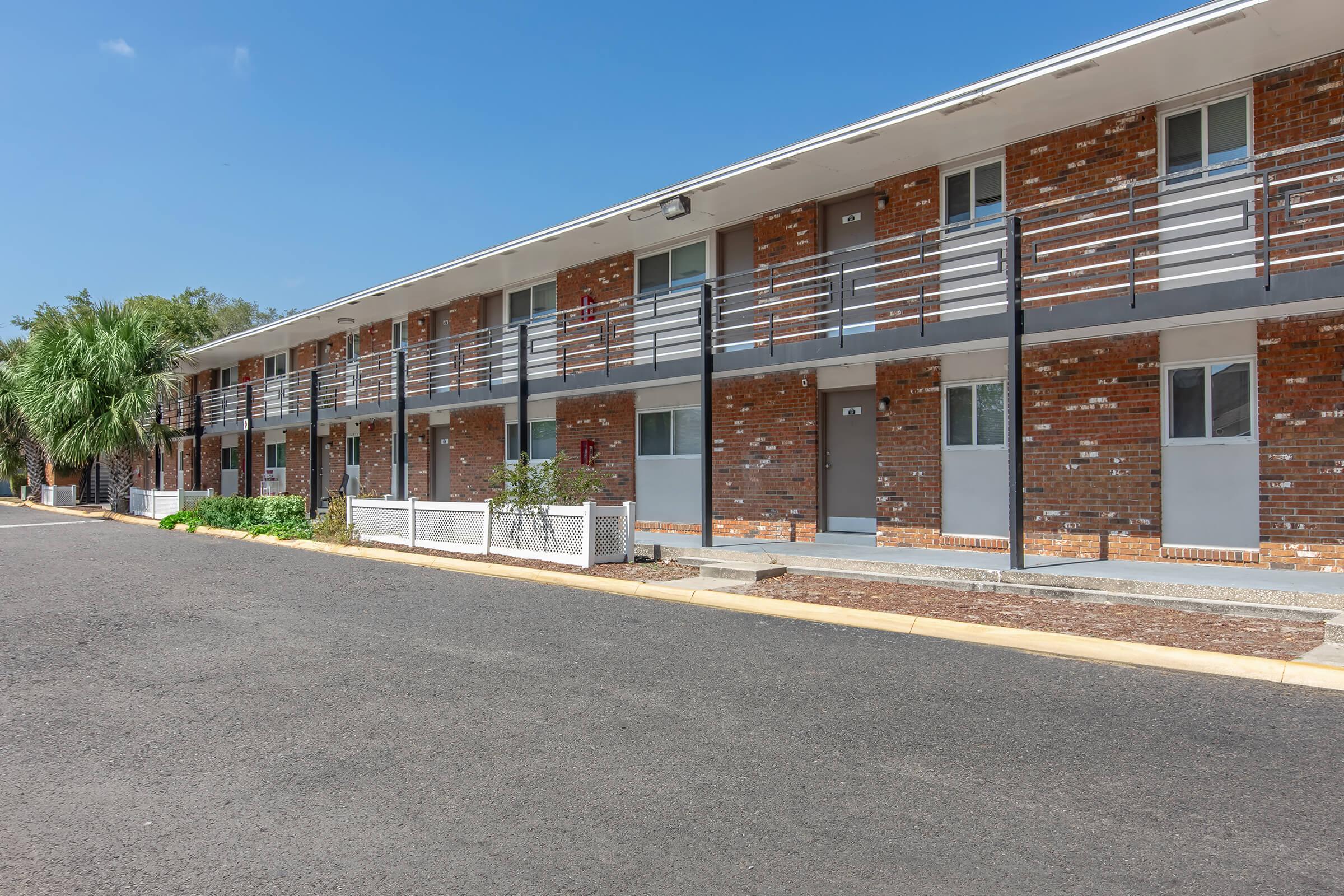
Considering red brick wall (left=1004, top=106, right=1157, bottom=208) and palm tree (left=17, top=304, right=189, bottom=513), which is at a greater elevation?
red brick wall (left=1004, top=106, right=1157, bottom=208)

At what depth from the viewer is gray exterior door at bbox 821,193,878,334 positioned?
13820 mm

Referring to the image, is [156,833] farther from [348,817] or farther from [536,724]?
[536,724]

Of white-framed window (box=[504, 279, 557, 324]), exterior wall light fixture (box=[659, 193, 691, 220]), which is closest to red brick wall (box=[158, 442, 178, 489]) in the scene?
white-framed window (box=[504, 279, 557, 324])

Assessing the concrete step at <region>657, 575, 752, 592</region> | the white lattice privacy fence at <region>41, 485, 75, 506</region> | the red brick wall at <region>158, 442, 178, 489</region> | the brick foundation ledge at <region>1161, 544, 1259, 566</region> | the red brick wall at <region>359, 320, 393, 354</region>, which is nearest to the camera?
the brick foundation ledge at <region>1161, 544, 1259, 566</region>

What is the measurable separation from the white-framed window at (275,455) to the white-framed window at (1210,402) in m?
26.3

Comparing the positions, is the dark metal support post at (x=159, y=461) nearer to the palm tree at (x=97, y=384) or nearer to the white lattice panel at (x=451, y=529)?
the palm tree at (x=97, y=384)

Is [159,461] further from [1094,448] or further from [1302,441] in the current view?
[1302,441]

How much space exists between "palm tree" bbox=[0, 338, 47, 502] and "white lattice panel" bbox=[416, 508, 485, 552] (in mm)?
Answer: 22636

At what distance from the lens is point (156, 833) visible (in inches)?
147

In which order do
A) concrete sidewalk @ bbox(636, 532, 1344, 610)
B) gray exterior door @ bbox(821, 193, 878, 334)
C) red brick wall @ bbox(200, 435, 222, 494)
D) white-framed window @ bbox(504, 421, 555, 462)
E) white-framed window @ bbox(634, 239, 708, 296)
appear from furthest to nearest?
red brick wall @ bbox(200, 435, 222, 494)
white-framed window @ bbox(504, 421, 555, 462)
white-framed window @ bbox(634, 239, 708, 296)
gray exterior door @ bbox(821, 193, 878, 334)
concrete sidewalk @ bbox(636, 532, 1344, 610)

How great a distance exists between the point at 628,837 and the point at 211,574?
10.4 meters

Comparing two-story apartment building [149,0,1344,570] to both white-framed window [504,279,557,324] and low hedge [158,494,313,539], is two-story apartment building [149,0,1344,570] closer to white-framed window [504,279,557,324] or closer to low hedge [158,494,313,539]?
white-framed window [504,279,557,324]

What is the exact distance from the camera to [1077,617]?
27.0 feet

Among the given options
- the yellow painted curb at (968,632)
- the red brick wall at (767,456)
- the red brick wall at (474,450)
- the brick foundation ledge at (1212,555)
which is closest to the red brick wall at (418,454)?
the red brick wall at (474,450)
